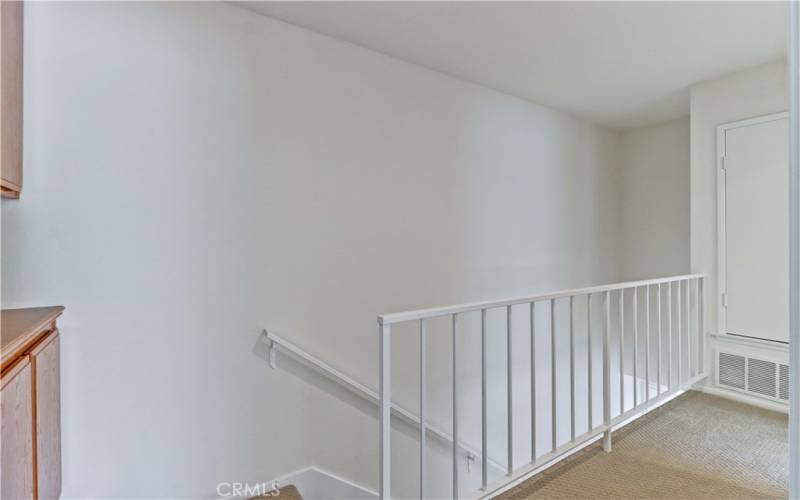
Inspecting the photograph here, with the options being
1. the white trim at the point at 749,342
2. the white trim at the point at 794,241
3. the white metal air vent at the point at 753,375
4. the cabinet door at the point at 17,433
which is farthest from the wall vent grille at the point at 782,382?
the cabinet door at the point at 17,433

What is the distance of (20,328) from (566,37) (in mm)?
2779

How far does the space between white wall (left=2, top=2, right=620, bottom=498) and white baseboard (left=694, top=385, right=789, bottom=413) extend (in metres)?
1.84

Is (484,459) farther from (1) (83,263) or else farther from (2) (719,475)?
(1) (83,263)

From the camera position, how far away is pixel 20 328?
3.90 feet

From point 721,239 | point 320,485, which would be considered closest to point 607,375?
point 721,239

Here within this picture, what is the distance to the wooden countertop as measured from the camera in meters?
1.02

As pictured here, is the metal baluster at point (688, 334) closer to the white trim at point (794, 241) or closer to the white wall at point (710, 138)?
the white wall at point (710, 138)

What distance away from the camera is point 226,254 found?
1.91m

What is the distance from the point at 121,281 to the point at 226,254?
44cm

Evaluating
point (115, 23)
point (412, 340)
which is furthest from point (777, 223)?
point (115, 23)

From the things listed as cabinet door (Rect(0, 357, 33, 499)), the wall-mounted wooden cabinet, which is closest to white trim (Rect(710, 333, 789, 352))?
cabinet door (Rect(0, 357, 33, 499))

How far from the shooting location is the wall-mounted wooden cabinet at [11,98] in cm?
128

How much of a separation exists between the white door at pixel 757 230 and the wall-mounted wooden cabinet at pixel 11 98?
3825 millimetres

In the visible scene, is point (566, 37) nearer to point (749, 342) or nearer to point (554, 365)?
point (554, 365)
